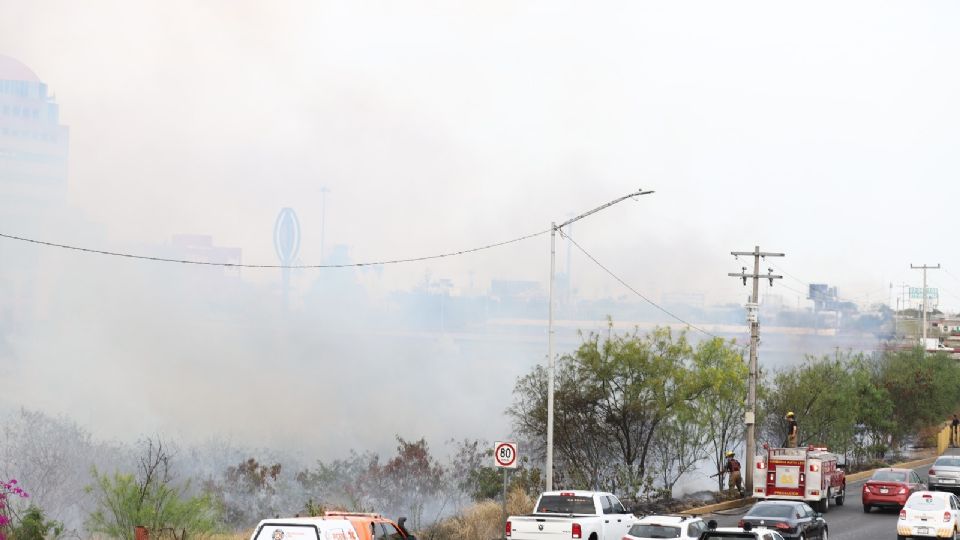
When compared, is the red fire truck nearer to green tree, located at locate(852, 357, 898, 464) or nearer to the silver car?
the silver car

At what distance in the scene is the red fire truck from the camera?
129ft

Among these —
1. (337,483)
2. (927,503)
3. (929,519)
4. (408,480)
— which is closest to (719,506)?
(927,503)

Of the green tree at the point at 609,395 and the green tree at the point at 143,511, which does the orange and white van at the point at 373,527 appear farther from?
the green tree at the point at 609,395

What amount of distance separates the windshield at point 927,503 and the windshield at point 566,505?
10.2m

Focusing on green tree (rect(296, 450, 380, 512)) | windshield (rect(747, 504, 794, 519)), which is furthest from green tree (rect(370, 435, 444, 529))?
windshield (rect(747, 504, 794, 519))

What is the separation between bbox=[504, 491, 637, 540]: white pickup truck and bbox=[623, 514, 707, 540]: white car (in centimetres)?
148

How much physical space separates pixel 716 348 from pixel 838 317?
475ft

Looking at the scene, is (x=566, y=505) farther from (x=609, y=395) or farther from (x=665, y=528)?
(x=609, y=395)

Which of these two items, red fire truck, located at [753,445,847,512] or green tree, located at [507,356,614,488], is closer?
red fire truck, located at [753,445,847,512]

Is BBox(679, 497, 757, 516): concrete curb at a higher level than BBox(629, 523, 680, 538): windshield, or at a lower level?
lower

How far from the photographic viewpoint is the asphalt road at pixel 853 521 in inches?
1304

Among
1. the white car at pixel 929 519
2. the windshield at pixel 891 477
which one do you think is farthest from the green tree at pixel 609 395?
the white car at pixel 929 519

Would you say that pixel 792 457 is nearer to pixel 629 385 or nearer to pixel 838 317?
pixel 629 385

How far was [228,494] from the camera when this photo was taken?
5875cm
